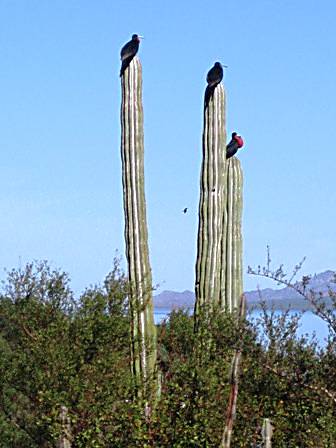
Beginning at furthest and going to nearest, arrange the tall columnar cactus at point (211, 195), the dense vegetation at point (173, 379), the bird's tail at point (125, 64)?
the bird's tail at point (125, 64) → the tall columnar cactus at point (211, 195) → the dense vegetation at point (173, 379)

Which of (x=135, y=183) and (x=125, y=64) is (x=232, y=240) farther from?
(x=125, y=64)

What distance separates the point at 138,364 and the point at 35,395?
7.98 feet

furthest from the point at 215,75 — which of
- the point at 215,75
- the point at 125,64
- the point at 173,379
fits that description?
the point at 173,379

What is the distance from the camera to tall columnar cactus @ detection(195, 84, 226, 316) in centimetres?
1463

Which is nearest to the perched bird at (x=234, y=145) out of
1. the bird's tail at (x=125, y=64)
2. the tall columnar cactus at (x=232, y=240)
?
the tall columnar cactus at (x=232, y=240)

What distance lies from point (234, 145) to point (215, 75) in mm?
1107

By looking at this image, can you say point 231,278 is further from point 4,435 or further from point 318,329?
point 4,435

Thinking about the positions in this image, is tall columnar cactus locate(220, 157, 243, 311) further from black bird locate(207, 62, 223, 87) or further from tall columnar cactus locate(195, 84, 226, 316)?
black bird locate(207, 62, 223, 87)

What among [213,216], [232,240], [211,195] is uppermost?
→ [211,195]

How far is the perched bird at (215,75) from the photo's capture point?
48.3 ft

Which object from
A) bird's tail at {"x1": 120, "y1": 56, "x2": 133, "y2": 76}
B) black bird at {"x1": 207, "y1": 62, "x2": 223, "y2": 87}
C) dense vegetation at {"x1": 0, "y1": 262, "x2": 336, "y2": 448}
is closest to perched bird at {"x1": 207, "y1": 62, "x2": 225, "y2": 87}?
black bird at {"x1": 207, "y1": 62, "x2": 223, "y2": 87}

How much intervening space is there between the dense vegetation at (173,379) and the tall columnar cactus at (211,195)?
803 mm

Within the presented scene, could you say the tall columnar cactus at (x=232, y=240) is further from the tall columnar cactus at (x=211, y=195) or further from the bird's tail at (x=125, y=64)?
the bird's tail at (x=125, y=64)

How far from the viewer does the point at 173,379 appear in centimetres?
1330
